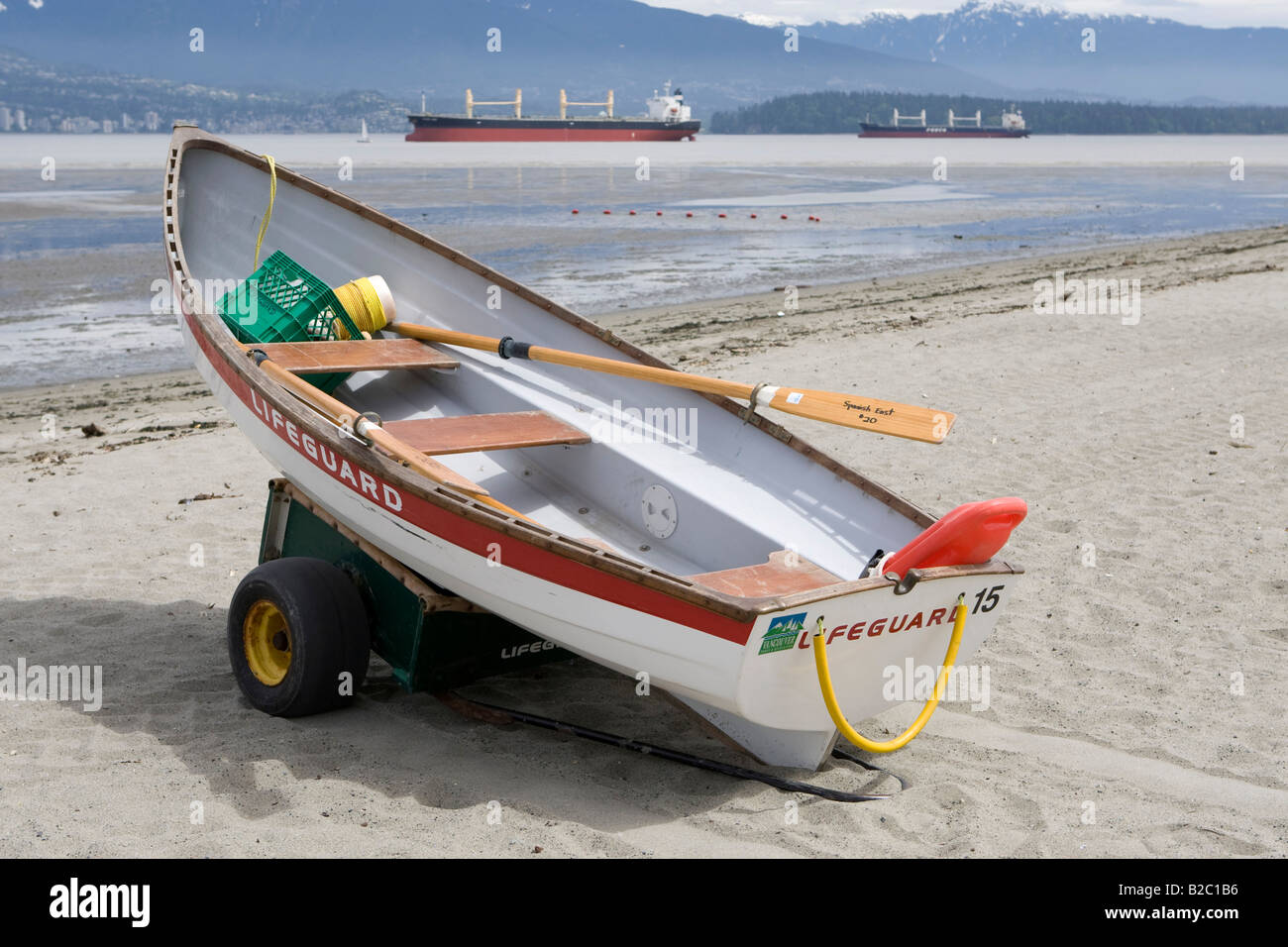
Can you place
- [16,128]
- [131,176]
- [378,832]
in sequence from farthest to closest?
[16,128], [131,176], [378,832]

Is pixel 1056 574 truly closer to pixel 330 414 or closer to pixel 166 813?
pixel 330 414

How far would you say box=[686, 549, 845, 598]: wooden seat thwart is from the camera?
424 cm

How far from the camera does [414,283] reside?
23.4ft

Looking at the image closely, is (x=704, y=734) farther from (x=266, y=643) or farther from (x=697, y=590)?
(x=266, y=643)

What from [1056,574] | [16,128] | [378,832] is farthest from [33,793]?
[16,128]

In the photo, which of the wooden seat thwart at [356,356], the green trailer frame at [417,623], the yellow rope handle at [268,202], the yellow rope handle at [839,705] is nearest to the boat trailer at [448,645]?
the green trailer frame at [417,623]

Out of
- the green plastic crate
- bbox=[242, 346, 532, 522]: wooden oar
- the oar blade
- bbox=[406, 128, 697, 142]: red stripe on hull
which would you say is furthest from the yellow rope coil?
bbox=[406, 128, 697, 142]: red stripe on hull

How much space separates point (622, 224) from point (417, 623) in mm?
23459

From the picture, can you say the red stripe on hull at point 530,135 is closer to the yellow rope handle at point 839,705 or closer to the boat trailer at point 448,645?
the boat trailer at point 448,645

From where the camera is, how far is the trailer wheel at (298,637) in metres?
4.53

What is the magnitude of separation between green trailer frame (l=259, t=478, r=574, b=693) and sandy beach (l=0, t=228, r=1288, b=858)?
0.21 m

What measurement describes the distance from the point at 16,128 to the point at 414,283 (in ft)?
505

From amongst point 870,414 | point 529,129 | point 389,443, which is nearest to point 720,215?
point 870,414

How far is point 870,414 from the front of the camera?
15.4 ft
